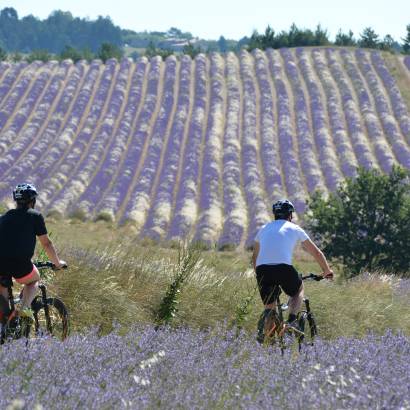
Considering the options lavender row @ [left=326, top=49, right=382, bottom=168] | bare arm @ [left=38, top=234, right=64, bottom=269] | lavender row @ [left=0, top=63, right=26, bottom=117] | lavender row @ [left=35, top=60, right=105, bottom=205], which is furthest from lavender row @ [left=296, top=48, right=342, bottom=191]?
bare arm @ [left=38, top=234, right=64, bottom=269]

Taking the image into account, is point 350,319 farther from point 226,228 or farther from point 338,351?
point 226,228

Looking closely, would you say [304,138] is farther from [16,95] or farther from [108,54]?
[108,54]

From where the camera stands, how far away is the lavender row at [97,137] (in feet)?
123

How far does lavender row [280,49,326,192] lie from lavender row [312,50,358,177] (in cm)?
131

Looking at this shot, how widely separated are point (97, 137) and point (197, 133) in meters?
5.59

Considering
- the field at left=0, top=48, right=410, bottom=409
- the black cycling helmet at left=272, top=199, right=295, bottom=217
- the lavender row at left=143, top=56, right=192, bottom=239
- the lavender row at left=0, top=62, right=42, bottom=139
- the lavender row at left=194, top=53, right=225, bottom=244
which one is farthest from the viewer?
the lavender row at left=0, top=62, right=42, bottom=139

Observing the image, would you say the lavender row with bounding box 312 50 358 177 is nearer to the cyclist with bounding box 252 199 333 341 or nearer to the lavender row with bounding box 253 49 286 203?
the lavender row with bounding box 253 49 286 203

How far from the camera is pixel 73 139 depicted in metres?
46.1

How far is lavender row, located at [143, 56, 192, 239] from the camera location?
1296 inches

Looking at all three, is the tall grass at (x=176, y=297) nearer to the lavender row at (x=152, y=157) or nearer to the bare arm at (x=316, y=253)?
the bare arm at (x=316, y=253)

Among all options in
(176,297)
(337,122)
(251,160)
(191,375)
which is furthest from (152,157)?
(191,375)

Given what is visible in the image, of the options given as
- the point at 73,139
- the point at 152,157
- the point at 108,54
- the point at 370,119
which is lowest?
the point at 152,157

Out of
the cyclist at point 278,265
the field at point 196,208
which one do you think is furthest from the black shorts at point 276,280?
the field at point 196,208

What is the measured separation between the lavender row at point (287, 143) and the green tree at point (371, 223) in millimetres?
12798
